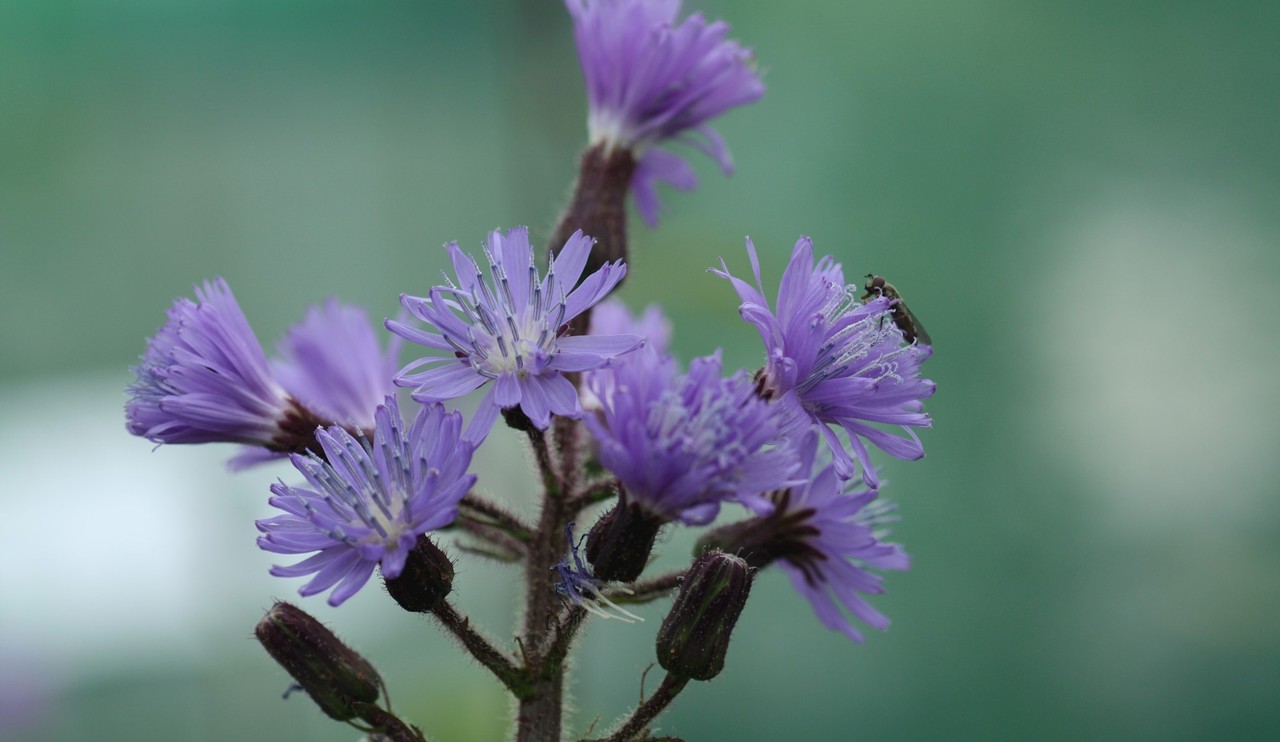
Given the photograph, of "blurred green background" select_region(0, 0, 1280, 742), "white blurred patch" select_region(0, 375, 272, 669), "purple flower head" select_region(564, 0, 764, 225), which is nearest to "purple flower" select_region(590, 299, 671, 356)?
"purple flower head" select_region(564, 0, 764, 225)

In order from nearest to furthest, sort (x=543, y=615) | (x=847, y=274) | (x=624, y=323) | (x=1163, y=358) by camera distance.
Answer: (x=543, y=615) < (x=624, y=323) < (x=1163, y=358) < (x=847, y=274)

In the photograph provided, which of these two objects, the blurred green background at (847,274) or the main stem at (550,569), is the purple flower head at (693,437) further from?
the blurred green background at (847,274)

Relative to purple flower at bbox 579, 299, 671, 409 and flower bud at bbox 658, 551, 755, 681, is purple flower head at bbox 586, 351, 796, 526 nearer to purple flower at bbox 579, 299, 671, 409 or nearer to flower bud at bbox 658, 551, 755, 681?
flower bud at bbox 658, 551, 755, 681

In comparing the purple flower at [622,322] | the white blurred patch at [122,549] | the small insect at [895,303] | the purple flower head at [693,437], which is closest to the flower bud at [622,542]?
the purple flower head at [693,437]

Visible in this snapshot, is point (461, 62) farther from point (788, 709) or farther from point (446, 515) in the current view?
point (446, 515)

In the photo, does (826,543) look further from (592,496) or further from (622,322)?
(622,322)

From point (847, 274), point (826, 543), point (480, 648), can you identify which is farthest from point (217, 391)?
point (847, 274)

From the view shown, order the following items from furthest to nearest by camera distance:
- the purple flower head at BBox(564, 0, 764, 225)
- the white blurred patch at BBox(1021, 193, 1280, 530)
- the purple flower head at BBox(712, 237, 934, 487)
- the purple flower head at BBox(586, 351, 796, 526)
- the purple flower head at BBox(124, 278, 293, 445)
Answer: the white blurred patch at BBox(1021, 193, 1280, 530) → the purple flower head at BBox(564, 0, 764, 225) → the purple flower head at BBox(124, 278, 293, 445) → the purple flower head at BBox(712, 237, 934, 487) → the purple flower head at BBox(586, 351, 796, 526)
